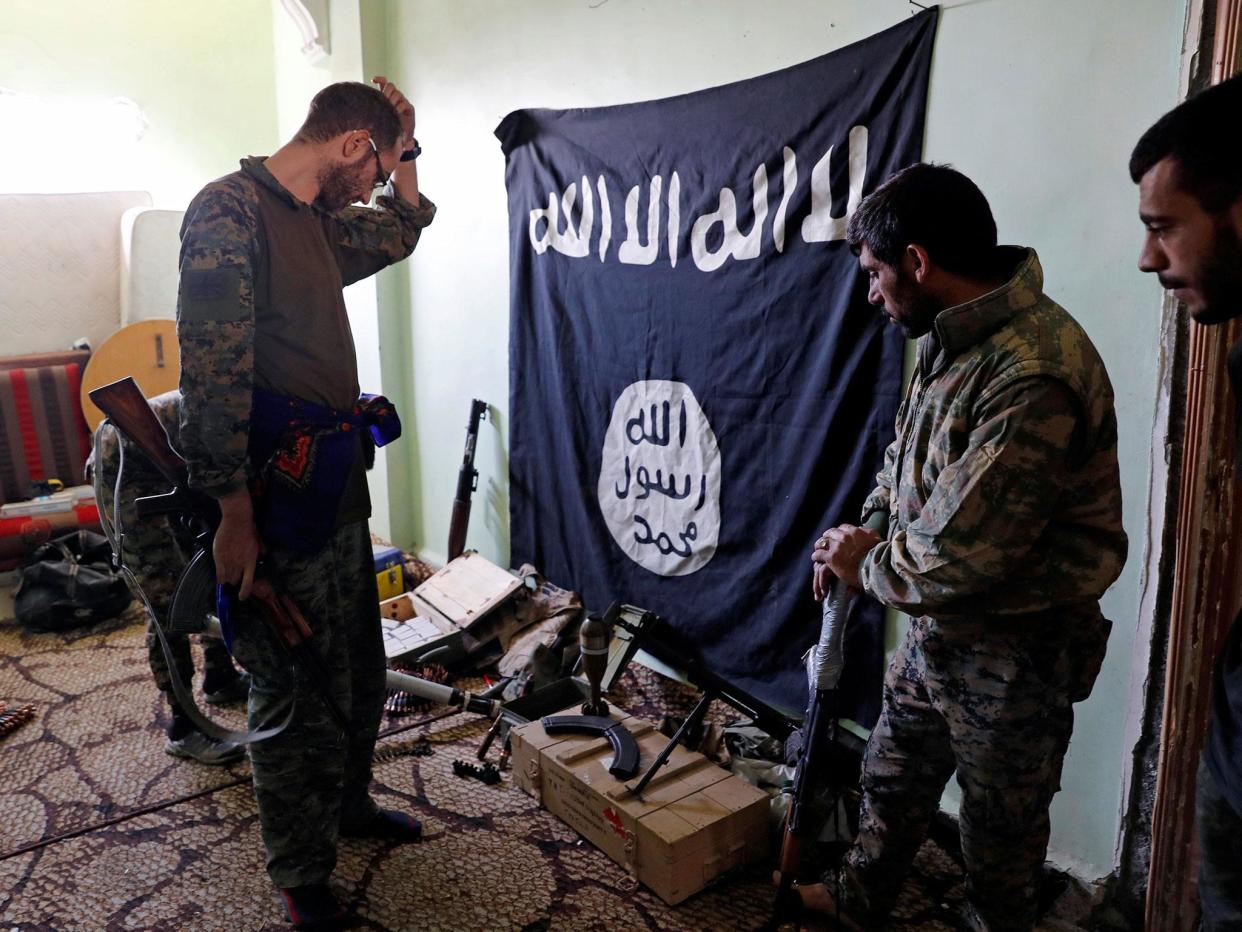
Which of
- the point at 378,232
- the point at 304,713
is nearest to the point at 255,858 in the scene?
the point at 304,713

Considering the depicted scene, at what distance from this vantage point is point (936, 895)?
1869mm

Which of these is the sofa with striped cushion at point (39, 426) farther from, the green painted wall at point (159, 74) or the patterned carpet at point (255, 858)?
the patterned carpet at point (255, 858)

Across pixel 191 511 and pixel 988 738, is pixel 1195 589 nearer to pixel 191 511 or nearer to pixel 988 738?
pixel 988 738

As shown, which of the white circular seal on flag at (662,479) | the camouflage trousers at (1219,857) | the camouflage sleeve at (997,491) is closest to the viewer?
the camouflage trousers at (1219,857)

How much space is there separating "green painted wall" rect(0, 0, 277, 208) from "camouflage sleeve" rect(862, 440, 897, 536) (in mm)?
4625

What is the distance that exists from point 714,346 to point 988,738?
1418mm

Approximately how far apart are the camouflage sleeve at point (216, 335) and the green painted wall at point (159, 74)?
12.9 feet

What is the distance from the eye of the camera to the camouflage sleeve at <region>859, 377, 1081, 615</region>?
1216mm

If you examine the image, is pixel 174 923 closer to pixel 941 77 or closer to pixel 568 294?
pixel 568 294

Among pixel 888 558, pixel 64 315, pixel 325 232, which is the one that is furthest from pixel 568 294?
pixel 64 315

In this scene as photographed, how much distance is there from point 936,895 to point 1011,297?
1330 mm

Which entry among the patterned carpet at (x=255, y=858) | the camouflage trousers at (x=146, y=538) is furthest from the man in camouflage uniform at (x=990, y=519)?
the camouflage trousers at (x=146, y=538)

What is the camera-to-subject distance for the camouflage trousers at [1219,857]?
3.46 ft

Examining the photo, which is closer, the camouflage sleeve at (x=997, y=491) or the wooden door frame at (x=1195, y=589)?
the camouflage sleeve at (x=997, y=491)
